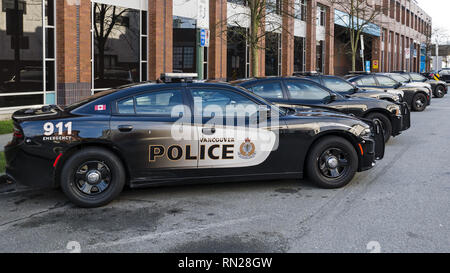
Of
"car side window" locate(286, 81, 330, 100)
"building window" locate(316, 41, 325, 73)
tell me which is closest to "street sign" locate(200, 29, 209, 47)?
"car side window" locate(286, 81, 330, 100)

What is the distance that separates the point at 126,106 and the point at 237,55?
19.3 meters

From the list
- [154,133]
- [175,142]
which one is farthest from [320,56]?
[154,133]

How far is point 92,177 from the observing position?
5754 millimetres

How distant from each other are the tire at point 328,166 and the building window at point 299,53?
84.8 feet

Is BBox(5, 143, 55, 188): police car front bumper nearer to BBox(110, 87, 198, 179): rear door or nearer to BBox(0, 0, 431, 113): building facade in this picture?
BBox(110, 87, 198, 179): rear door

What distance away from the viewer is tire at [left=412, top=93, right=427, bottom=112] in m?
19.9

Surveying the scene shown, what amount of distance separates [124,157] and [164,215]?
2.96 ft

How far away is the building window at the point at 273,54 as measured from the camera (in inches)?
1104

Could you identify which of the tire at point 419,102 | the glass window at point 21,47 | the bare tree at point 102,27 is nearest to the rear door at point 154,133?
the glass window at point 21,47

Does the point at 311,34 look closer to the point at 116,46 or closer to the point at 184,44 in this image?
the point at 184,44

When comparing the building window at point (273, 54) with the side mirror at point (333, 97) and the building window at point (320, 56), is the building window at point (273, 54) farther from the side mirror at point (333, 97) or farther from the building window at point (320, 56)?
the side mirror at point (333, 97)

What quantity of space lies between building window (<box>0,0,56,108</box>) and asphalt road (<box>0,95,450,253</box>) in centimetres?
825

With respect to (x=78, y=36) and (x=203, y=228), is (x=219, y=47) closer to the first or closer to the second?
(x=78, y=36)

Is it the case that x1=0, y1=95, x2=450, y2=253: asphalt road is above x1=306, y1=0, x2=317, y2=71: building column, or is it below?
below
